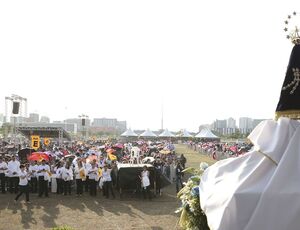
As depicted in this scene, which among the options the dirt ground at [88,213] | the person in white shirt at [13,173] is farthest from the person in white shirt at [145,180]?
the person in white shirt at [13,173]

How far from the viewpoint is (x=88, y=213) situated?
43.4 ft

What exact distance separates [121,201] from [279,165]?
13339mm

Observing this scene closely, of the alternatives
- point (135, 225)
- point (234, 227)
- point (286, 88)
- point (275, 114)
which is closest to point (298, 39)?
point (286, 88)

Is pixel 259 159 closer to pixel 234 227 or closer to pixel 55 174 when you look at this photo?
pixel 234 227

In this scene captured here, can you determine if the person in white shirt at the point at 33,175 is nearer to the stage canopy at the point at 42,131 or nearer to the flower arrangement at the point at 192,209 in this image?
the flower arrangement at the point at 192,209

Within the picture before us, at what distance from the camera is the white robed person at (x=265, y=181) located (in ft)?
8.94

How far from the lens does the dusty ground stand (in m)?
11.6

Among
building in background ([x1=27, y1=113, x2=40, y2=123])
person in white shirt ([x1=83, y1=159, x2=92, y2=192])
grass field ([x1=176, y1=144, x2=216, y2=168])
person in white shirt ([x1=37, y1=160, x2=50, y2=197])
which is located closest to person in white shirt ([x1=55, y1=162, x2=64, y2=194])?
person in white shirt ([x1=37, y1=160, x2=50, y2=197])

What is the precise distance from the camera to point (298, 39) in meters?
3.62

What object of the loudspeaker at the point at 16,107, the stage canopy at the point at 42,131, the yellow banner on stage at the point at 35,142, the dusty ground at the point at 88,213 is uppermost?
the loudspeaker at the point at 16,107

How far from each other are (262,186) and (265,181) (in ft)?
0.22

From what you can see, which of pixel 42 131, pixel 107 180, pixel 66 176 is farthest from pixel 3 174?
pixel 42 131

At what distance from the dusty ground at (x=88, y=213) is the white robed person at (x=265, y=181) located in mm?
6844

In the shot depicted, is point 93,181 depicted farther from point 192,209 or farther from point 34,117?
point 34,117
